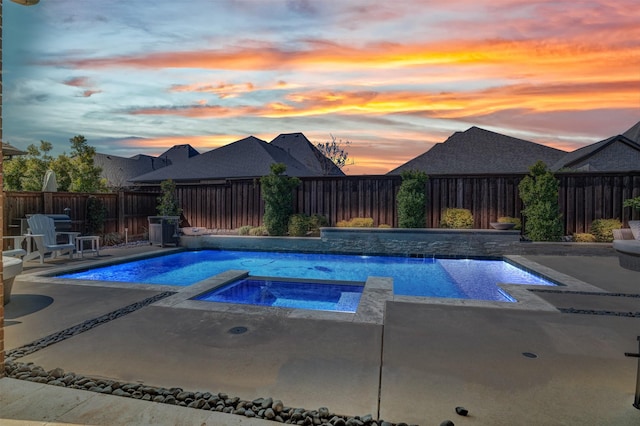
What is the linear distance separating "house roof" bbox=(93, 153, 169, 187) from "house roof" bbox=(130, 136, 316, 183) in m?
10.0

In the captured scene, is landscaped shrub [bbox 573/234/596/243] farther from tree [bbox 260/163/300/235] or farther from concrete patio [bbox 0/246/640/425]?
tree [bbox 260/163/300/235]

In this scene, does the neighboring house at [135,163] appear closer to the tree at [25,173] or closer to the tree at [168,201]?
the tree at [25,173]

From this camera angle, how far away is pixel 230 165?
54.8ft

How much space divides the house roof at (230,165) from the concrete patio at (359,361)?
12.0 metres

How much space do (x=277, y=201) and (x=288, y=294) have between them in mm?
5876

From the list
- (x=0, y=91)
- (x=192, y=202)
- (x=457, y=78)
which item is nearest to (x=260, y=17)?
(x=457, y=78)

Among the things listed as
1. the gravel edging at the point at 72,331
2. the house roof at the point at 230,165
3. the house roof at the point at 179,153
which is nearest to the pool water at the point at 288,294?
the gravel edging at the point at 72,331

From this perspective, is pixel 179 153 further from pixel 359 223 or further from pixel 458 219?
pixel 458 219

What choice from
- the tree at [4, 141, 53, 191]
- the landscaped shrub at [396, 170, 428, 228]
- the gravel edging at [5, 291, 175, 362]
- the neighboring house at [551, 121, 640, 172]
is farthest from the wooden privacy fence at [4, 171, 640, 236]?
the tree at [4, 141, 53, 191]

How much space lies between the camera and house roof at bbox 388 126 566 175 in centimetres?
1759

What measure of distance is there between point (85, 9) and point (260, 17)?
3.61 metres

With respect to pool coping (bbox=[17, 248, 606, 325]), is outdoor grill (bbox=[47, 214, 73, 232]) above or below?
above

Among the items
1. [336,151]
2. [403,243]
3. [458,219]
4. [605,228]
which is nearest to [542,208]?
[605,228]

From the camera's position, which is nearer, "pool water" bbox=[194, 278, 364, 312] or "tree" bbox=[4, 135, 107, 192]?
"pool water" bbox=[194, 278, 364, 312]
